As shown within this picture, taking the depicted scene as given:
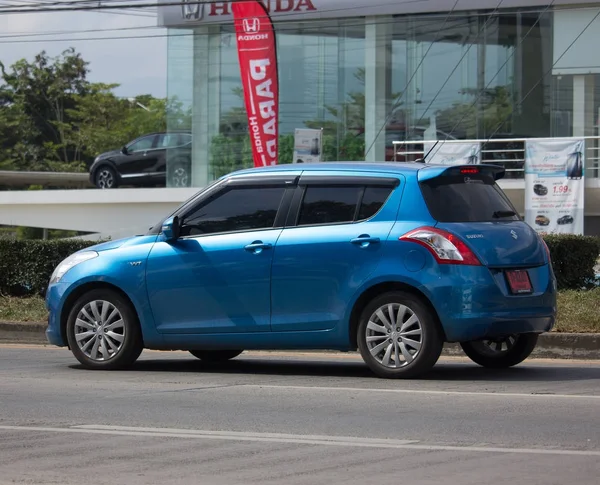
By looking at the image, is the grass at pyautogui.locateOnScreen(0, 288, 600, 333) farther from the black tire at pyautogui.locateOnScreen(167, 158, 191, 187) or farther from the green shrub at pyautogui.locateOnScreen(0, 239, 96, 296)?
the black tire at pyautogui.locateOnScreen(167, 158, 191, 187)

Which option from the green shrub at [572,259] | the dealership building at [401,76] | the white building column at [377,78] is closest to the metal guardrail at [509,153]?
the dealership building at [401,76]

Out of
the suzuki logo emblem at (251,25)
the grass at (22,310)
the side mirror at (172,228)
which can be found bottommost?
the grass at (22,310)

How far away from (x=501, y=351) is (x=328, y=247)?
2039mm

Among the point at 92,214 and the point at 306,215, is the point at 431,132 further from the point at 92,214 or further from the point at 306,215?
the point at 306,215

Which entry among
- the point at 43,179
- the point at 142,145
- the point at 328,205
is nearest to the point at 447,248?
the point at 328,205

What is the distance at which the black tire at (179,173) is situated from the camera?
3428cm

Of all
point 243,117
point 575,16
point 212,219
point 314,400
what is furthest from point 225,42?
point 314,400

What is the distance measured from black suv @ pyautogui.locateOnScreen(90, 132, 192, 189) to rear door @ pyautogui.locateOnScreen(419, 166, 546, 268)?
24650mm

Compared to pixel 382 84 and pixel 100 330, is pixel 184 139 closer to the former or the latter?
pixel 382 84

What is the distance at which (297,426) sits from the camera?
7629 millimetres

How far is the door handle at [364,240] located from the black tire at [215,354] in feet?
7.82

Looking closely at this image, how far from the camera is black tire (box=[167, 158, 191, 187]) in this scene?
112ft

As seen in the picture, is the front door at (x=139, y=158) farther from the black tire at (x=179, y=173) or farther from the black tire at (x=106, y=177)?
the black tire at (x=179, y=173)

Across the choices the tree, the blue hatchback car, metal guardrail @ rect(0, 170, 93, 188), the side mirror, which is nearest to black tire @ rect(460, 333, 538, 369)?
the blue hatchback car
